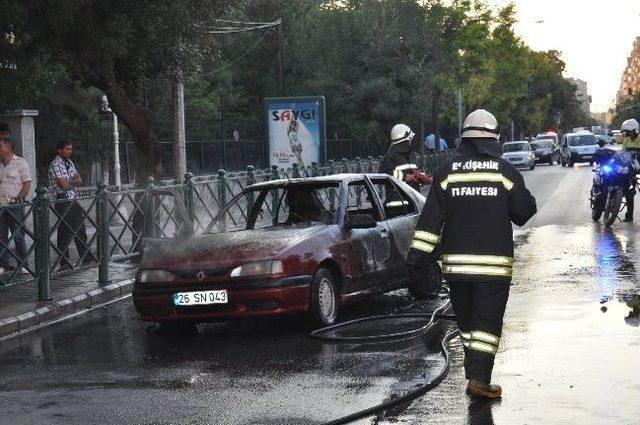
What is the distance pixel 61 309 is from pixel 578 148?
171 feet

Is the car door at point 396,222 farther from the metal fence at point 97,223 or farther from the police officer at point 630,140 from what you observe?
the police officer at point 630,140

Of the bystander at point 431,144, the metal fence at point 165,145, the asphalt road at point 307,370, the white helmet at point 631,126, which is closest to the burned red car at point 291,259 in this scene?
the asphalt road at point 307,370

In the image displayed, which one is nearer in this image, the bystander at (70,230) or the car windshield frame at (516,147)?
the bystander at (70,230)

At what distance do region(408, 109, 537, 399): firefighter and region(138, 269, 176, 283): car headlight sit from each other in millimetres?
3125

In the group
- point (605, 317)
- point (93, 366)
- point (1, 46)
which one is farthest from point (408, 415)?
point (1, 46)

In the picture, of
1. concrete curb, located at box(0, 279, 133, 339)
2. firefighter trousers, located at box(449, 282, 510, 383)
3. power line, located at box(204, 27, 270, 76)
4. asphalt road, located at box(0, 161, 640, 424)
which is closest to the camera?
asphalt road, located at box(0, 161, 640, 424)

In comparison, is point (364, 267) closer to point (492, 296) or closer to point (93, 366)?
point (93, 366)

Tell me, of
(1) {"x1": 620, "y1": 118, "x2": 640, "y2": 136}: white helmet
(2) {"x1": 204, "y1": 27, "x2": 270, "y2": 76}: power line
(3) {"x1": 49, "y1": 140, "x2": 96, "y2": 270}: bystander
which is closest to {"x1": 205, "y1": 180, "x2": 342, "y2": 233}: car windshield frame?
(3) {"x1": 49, "y1": 140, "x2": 96, "y2": 270}: bystander

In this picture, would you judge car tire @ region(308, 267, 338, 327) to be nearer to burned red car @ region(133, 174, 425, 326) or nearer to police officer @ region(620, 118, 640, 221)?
burned red car @ region(133, 174, 425, 326)

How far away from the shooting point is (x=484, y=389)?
7.14m

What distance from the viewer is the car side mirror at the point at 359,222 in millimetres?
10688

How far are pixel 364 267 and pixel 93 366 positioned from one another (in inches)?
117

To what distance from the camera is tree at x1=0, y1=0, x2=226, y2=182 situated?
18.0 metres

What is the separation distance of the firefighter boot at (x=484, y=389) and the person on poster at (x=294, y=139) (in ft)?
70.0
